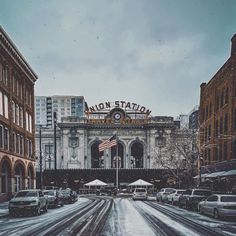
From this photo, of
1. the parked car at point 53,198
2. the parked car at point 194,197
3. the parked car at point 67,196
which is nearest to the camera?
the parked car at point 194,197

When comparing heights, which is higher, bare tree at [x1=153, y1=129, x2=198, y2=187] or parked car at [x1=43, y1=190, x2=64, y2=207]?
bare tree at [x1=153, y1=129, x2=198, y2=187]

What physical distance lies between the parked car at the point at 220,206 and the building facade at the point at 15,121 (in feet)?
65.8

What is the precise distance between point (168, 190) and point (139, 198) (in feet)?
16.2

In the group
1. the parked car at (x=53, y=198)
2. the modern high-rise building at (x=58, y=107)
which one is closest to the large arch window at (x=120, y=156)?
the parked car at (x=53, y=198)

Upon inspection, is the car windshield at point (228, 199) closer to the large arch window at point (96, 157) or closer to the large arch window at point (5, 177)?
the large arch window at point (5, 177)

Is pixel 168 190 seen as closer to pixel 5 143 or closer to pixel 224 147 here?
pixel 224 147

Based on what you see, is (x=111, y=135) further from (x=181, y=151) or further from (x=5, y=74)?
(x=5, y=74)

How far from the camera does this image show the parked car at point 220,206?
18438mm

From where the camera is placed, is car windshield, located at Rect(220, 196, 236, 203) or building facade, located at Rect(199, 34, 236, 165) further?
building facade, located at Rect(199, 34, 236, 165)

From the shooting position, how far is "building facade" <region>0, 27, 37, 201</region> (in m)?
33.8

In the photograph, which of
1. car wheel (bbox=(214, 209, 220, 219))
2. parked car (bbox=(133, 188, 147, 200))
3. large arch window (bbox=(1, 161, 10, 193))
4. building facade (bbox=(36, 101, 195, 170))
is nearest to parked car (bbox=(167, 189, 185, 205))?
parked car (bbox=(133, 188, 147, 200))

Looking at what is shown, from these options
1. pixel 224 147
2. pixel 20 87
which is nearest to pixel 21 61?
pixel 20 87

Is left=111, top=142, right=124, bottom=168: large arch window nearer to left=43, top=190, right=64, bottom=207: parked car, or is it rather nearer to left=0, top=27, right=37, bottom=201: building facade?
left=0, top=27, right=37, bottom=201: building facade

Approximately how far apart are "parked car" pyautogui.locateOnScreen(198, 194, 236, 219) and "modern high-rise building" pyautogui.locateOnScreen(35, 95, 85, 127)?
144 meters
